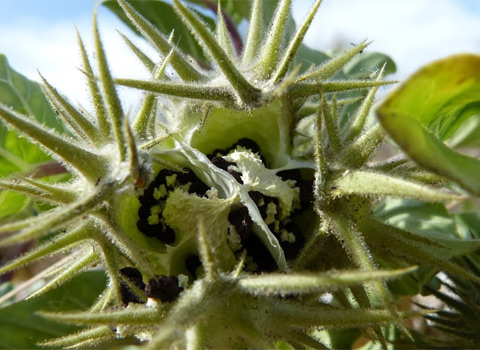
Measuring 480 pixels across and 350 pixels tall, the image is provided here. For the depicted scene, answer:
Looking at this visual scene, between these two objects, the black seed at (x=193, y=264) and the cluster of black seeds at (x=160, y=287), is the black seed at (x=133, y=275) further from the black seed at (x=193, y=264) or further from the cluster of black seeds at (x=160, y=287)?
the black seed at (x=193, y=264)

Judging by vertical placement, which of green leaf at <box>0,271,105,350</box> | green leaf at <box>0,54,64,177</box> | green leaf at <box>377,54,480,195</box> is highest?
green leaf at <box>377,54,480,195</box>

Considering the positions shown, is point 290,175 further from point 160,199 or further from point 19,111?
point 19,111

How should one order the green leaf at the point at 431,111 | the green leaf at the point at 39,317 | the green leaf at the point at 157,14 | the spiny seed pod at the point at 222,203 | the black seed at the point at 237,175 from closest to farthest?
the green leaf at the point at 431,111
the spiny seed pod at the point at 222,203
the black seed at the point at 237,175
the green leaf at the point at 39,317
the green leaf at the point at 157,14

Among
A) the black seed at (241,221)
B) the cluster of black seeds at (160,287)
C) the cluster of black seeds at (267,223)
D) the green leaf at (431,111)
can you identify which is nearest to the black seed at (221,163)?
the cluster of black seeds at (267,223)

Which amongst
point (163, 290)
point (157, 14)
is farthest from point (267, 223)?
point (157, 14)

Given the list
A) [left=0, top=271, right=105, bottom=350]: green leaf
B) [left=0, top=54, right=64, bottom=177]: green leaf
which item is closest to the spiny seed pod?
[left=0, top=271, right=105, bottom=350]: green leaf

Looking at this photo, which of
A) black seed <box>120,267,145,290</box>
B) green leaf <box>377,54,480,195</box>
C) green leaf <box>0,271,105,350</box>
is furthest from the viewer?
green leaf <box>0,271,105,350</box>

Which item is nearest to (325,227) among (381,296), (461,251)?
(381,296)

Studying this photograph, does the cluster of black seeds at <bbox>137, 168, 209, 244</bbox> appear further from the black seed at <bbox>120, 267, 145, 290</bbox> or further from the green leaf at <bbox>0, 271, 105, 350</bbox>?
the green leaf at <bbox>0, 271, 105, 350</bbox>
